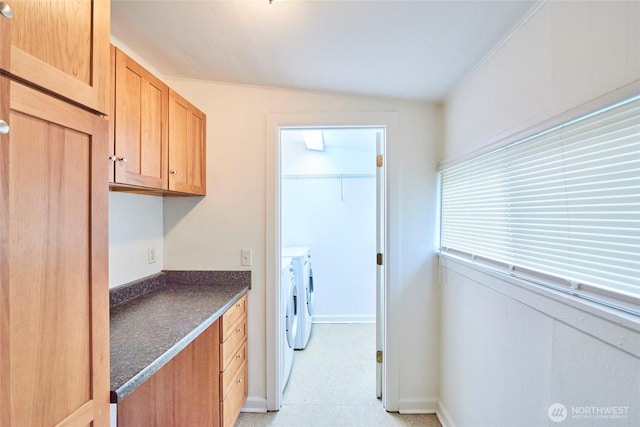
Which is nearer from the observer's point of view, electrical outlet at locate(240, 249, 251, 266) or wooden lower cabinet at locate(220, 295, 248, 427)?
wooden lower cabinet at locate(220, 295, 248, 427)

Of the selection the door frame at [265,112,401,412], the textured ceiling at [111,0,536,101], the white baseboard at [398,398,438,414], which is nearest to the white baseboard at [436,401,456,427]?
the white baseboard at [398,398,438,414]

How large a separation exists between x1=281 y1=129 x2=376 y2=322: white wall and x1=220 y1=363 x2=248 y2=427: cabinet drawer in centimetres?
195

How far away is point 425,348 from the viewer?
2088mm

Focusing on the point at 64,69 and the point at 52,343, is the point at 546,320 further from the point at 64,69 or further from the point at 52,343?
the point at 64,69

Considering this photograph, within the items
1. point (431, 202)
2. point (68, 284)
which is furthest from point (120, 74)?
point (431, 202)

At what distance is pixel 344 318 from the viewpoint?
3.90m

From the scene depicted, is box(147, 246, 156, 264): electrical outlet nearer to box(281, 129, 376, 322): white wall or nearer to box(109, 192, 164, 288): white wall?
box(109, 192, 164, 288): white wall

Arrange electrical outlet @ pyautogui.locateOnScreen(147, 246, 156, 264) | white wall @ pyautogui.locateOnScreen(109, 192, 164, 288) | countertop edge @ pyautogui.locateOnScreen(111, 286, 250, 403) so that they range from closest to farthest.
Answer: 1. countertop edge @ pyautogui.locateOnScreen(111, 286, 250, 403)
2. white wall @ pyautogui.locateOnScreen(109, 192, 164, 288)
3. electrical outlet @ pyautogui.locateOnScreen(147, 246, 156, 264)

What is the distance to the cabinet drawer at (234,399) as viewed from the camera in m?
1.69

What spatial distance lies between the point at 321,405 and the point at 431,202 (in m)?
1.66

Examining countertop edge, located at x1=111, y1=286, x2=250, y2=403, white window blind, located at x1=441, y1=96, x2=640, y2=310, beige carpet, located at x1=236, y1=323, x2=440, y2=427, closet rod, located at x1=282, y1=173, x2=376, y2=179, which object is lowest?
beige carpet, located at x1=236, y1=323, x2=440, y2=427

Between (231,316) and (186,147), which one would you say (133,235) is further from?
(231,316)

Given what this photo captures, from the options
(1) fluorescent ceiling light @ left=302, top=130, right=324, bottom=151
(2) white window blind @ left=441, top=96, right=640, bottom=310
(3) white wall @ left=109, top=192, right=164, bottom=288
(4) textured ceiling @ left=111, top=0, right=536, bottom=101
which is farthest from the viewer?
(1) fluorescent ceiling light @ left=302, top=130, right=324, bottom=151

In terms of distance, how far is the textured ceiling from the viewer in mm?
1227
